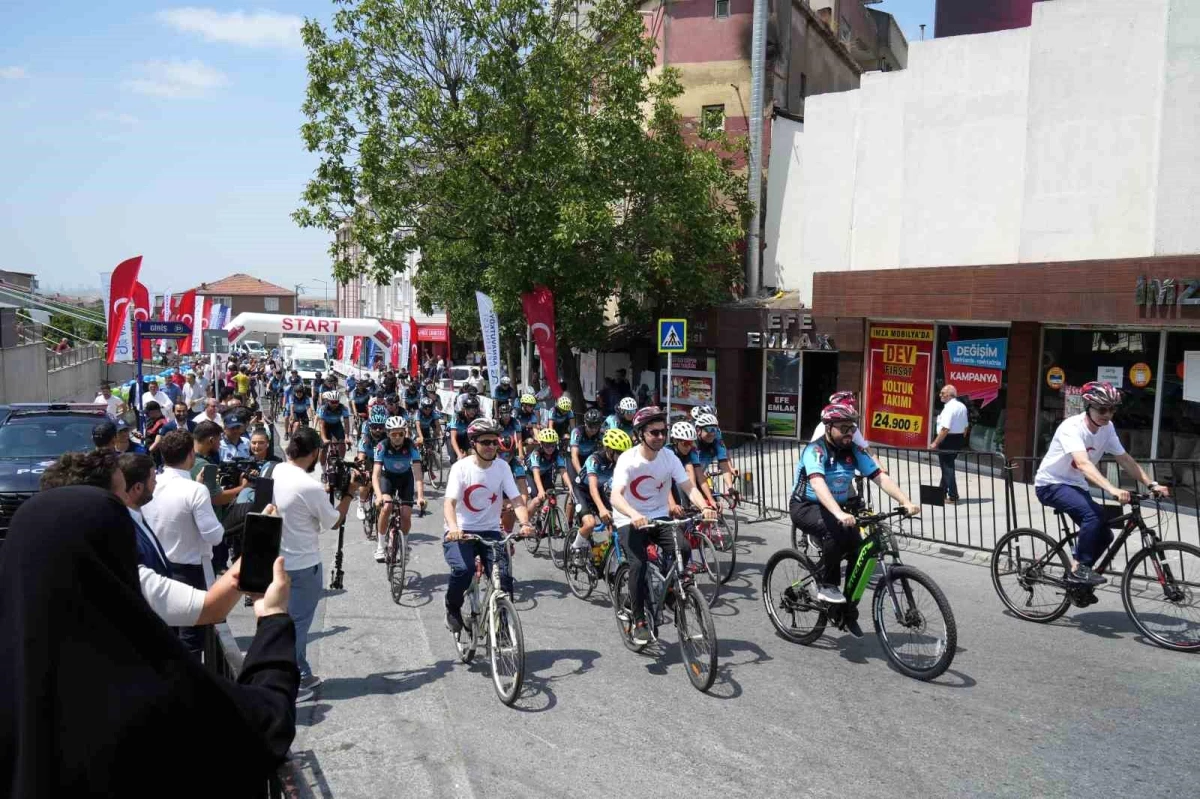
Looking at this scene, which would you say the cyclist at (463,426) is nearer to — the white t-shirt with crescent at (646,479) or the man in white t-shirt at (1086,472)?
the white t-shirt with crescent at (646,479)

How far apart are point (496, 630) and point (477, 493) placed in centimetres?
112

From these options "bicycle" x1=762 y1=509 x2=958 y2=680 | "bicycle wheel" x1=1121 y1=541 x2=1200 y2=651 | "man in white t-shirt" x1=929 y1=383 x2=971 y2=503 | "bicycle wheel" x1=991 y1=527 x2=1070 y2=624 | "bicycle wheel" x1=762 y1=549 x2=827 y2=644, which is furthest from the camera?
"man in white t-shirt" x1=929 y1=383 x2=971 y2=503

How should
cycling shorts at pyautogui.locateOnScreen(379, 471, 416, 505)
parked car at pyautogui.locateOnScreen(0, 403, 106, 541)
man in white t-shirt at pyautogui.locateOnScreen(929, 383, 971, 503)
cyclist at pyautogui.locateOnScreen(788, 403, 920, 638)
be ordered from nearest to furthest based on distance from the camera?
cyclist at pyautogui.locateOnScreen(788, 403, 920, 638)
cycling shorts at pyautogui.locateOnScreen(379, 471, 416, 505)
parked car at pyautogui.locateOnScreen(0, 403, 106, 541)
man in white t-shirt at pyautogui.locateOnScreen(929, 383, 971, 503)

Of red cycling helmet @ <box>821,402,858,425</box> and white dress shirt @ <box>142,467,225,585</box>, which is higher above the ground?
red cycling helmet @ <box>821,402,858,425</box>

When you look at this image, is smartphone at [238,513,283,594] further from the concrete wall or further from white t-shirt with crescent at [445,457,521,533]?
the concrete wall

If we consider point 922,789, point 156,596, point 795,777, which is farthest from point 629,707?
point 156,596

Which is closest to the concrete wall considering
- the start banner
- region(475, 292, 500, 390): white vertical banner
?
the start banner

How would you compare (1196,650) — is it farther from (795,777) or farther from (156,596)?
(156,596)

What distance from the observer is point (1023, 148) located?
16078 millimetres

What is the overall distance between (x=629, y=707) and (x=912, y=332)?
13943mm

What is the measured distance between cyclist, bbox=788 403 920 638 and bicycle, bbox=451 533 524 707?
2.30m

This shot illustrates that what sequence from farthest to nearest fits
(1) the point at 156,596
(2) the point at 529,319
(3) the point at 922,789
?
(2) the point at 529,319 < (3) the point at 922,789 < (1) the point at 156,596

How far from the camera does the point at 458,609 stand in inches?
282

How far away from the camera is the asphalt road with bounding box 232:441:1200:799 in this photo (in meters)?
5.06
